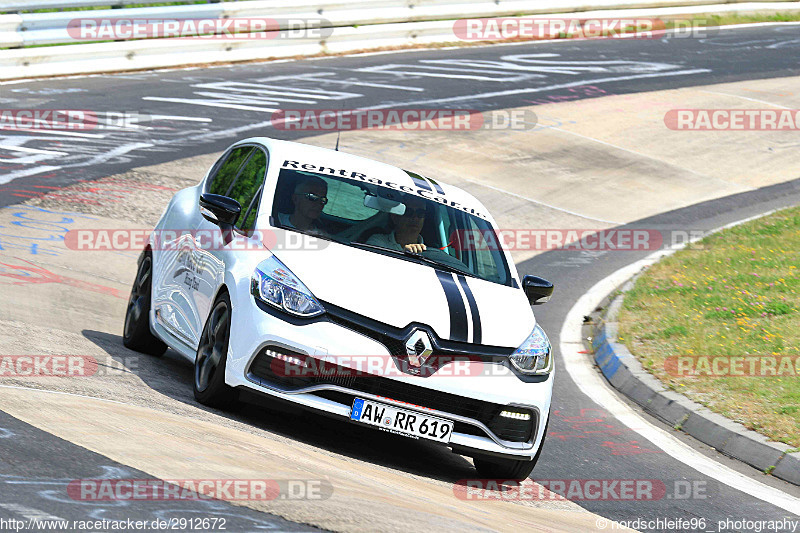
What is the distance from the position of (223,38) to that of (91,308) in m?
14.0

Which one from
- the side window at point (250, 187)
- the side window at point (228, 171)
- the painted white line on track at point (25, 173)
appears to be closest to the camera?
the side window at point (250, 187)

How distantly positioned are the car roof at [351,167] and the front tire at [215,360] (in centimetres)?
130

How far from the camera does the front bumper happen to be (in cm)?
630

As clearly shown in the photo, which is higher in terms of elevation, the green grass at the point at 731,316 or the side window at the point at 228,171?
the side window at the point at 228,171

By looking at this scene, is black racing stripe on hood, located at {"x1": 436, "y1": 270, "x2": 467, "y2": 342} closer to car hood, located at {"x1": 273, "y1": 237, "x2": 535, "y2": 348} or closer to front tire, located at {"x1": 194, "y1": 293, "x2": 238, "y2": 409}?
car hood, located at {"x1": 273, "y1": 237, "x2": 535, "y2": 348}

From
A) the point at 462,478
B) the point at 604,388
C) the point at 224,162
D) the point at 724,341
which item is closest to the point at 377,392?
the point at 462,478

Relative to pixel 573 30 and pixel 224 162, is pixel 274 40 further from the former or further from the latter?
pixel 224 162

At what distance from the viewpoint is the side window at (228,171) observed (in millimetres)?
8307

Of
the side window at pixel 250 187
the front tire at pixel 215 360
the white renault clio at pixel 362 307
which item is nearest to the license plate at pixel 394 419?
the white renault clio at pixel 362 307

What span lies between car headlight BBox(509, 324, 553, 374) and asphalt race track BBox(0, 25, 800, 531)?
30.9 inches

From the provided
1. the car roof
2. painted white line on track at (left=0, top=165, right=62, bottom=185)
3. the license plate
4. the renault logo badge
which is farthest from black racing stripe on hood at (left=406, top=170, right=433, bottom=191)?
painted white line on track at (left=0, top=165, right=62, bottom=185)

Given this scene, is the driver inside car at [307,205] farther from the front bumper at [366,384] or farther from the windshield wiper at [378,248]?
the front bumper at [366,384]

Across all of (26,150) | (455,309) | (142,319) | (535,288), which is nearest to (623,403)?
(535,288)

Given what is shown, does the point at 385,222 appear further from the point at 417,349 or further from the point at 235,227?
the point at 417,349
